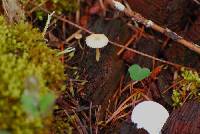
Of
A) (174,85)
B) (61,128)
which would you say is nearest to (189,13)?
(174,85)

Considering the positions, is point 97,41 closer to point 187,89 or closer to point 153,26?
point 153,26

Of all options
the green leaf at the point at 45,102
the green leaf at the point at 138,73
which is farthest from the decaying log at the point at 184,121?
the green leaf at the point at 45,102

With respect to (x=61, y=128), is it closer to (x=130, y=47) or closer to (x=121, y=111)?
(x=121, y=111)

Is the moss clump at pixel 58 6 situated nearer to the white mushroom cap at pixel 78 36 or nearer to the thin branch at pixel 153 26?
the white mushroom cap at pixel 78 36

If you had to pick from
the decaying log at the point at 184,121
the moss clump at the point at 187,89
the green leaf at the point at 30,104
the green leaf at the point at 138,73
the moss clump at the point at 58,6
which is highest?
the moss clump at the point at 58,6

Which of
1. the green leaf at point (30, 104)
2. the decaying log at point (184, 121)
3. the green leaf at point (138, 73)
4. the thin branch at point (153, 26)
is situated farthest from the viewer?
the thin branch at point (153, 26)

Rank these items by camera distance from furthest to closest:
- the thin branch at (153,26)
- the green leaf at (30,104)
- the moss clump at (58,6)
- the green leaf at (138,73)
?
the moss clump at (58,6)
the thin branch at (153,26)
the green leaf at (138,73)
the green leaf at (30,104)
